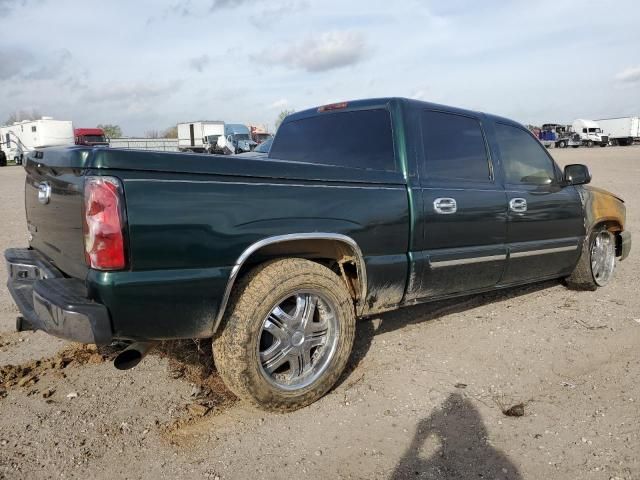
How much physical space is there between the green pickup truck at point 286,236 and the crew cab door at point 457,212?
13mm

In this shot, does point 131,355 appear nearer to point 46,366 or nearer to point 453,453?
point 46,366

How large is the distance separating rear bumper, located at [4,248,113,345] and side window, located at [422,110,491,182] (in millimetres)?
2305

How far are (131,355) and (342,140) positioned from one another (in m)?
2.19

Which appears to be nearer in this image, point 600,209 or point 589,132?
point 600,209

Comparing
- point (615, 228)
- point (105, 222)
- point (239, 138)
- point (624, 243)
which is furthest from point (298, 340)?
point (239, 138)

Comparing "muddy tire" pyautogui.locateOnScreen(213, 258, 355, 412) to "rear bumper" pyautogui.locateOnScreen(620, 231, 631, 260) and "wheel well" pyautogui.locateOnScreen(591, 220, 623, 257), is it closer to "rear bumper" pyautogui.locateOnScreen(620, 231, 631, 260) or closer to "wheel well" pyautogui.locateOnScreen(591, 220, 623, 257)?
"wheel well" pyautogui.locateOnScreen(591, 220, 623, 257)

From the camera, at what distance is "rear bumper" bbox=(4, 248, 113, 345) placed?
2.36m

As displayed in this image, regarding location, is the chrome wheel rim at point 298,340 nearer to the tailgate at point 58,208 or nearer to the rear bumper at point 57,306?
the rear bumper at point 57,306

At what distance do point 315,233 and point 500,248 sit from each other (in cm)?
186

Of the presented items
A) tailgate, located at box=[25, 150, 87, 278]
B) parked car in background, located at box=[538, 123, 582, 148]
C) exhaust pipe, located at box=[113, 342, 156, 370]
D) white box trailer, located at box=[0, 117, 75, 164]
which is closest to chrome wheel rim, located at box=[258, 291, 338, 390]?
exhaust pipe, located at box=[113, 342, 156, 370]

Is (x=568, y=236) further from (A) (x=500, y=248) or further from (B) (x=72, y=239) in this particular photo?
(B) (x=72, y=239)

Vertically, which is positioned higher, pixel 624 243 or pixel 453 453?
pixel 624 243

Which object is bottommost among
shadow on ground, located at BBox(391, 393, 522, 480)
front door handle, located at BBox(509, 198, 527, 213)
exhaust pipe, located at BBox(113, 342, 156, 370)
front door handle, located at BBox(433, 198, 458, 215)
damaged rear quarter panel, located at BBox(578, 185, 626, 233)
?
shadow on ground, located at BBox(391, 393, 522, 480)

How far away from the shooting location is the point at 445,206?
3646 mm
